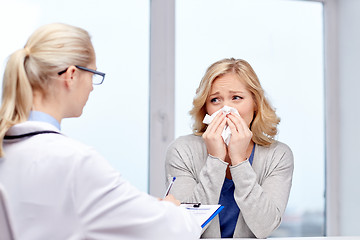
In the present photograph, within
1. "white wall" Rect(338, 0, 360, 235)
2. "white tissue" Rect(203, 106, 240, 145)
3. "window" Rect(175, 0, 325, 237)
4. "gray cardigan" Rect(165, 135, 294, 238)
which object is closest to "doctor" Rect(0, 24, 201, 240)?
"gray cardigan" Rect(165, 135, 294, 238)

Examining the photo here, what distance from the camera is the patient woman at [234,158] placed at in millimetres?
1694

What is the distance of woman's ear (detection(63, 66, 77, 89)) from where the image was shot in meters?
1.11

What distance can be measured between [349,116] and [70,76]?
7.58 ft

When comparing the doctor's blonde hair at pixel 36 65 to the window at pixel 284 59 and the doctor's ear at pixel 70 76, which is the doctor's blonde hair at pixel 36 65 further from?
the window at pixel 284 59

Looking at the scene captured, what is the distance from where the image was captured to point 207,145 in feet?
5.90

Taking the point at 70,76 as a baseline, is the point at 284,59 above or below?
above

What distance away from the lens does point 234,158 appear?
1749mm

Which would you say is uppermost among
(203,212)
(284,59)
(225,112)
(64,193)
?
(284,59)

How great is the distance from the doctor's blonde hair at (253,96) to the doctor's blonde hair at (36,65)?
877 millimetres

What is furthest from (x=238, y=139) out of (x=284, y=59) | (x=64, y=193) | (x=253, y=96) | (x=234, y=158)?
(x=284, y=59)

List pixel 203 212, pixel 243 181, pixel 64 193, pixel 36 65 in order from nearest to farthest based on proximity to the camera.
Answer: pixel 64 193 → pixel 36 65 → pixel 203 212 → pixel 243 181

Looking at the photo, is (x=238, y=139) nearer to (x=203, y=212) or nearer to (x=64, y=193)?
(x=203, y=212)

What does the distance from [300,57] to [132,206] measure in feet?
7.75

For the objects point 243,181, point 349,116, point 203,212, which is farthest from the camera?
point 349,116
